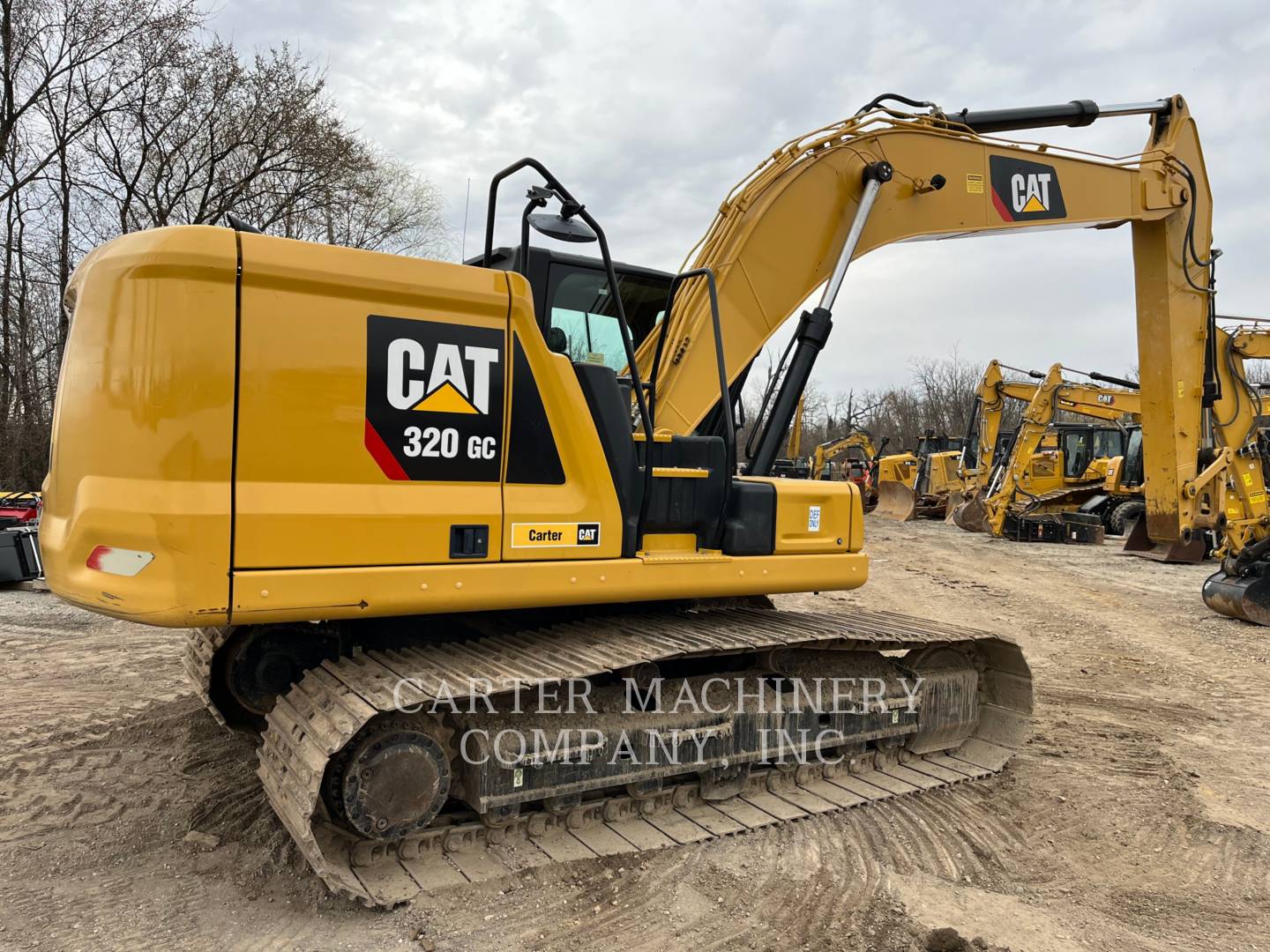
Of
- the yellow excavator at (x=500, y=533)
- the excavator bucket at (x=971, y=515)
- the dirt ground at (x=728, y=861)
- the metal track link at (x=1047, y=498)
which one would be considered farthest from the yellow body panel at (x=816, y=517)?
the excavator bucket at (x=971, y=515)

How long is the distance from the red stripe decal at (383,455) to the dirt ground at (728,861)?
1.58m

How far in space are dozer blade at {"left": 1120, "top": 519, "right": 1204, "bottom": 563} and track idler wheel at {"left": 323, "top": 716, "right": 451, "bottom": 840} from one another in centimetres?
1272

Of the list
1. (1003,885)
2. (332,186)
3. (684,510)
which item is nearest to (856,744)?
(1003,885)

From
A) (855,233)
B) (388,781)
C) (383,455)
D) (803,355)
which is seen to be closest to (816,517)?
(803,355)

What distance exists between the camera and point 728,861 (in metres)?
3.67

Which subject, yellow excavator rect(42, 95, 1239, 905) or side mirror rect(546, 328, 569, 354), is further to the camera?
side mirror rect(546, 328, 569, 354)

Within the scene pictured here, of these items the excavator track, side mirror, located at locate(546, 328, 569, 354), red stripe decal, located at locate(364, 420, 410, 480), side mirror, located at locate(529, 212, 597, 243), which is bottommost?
the excavator track

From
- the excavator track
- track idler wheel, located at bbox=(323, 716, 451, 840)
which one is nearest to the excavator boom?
the excavator track

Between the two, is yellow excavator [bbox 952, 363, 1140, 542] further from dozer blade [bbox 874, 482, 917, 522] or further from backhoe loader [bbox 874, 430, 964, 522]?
dozer blade [bbox 874, 482, 917, 522]

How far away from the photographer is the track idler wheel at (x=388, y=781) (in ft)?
10.6

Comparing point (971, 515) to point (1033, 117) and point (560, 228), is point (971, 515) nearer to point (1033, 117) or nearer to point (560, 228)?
point (1033, 117)

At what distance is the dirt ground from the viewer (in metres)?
3.12

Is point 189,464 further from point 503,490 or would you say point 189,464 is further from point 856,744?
point 856,744

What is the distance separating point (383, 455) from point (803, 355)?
2642 mm
